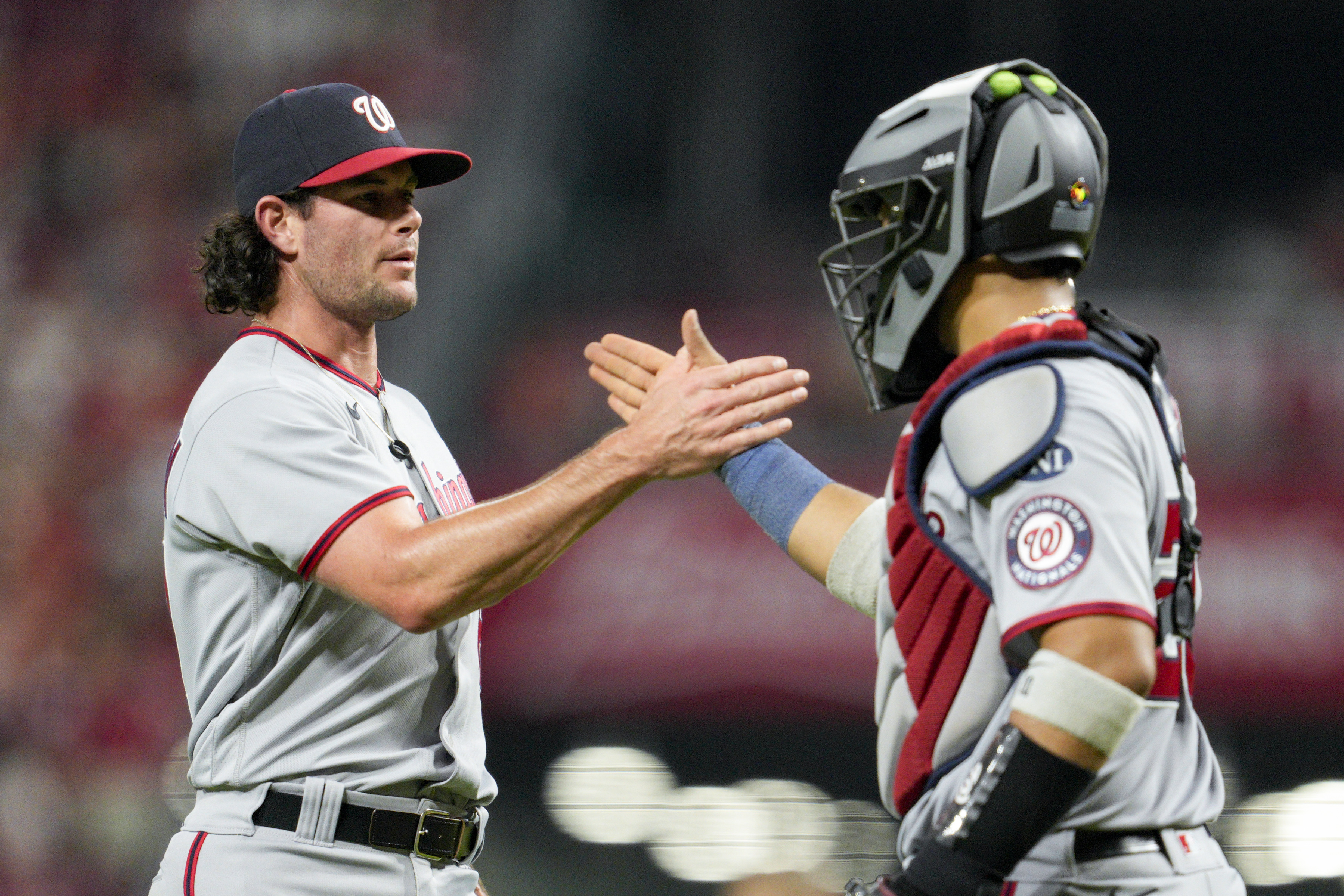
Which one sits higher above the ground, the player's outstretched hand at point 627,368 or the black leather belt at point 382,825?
the player's outstretched hand at point 627,368

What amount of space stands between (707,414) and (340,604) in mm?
655

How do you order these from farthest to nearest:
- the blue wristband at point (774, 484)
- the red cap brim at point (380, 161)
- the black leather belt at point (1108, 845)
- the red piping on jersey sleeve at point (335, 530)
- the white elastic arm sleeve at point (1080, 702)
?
the red cap brim at point (380, 161)
the blue wristband at point (774, 484)
the red piping on jersey sleeve at point (335, 530)
the black leather belt at point (1108, 845)
the white elastic arm sleeve at point (1080, 702)

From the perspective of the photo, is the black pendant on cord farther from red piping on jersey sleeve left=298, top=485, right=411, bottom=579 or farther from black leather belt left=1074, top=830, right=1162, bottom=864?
black leather belt left=1074, top=830, right=1162, bottom=864

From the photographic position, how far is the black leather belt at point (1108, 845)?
58.6 inches

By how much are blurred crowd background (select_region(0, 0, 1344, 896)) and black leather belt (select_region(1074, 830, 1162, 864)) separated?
10.1 ft

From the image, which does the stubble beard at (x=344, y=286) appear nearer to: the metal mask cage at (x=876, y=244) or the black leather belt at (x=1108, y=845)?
the metal mask cage at (x=876, y=244)

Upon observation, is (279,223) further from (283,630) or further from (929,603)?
(929,603)

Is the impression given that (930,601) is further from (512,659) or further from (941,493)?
(512,659)

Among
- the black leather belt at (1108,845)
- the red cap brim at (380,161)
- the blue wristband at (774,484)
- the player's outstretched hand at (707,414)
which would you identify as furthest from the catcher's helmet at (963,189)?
the red cap brim at (380,161)

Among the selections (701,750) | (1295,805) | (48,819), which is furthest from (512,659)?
(1295,805)

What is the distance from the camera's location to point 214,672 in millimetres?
2049

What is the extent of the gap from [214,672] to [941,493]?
1.21 metres

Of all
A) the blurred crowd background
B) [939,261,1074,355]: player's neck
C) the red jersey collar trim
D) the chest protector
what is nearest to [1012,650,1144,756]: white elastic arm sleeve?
the chest protector

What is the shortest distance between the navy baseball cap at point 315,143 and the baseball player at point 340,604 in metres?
0.34
